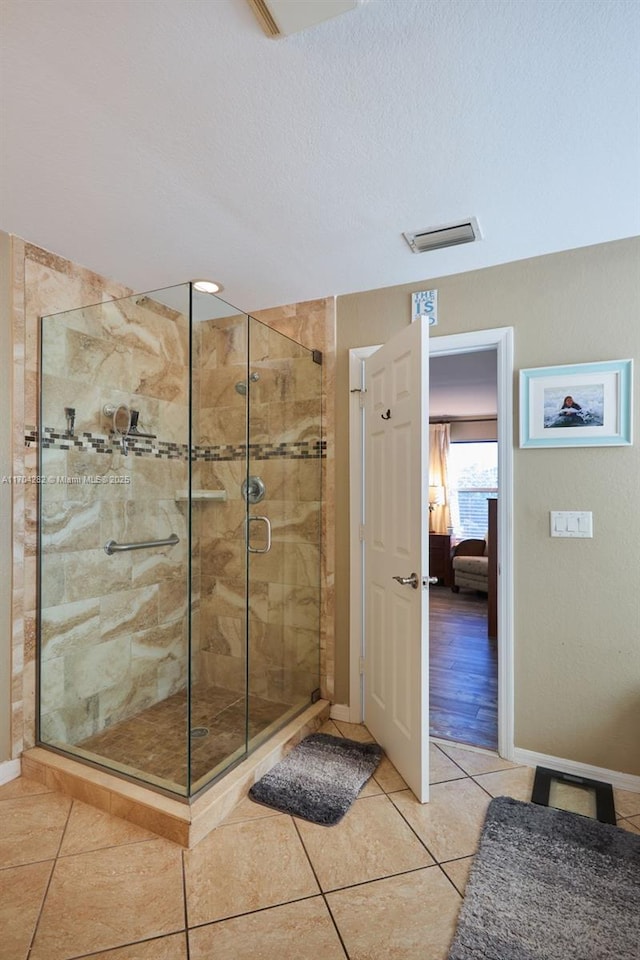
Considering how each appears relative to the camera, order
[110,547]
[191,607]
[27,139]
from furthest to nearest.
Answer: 1. [110,547]
2. [191,607]
3. [27,139]

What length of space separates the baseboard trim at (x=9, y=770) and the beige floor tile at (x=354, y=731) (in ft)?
5.11

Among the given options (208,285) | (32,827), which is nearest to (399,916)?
(32,827)

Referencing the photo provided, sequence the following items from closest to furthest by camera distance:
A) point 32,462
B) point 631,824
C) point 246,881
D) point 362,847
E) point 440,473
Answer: point 246,881
point 362,847
point 631,824
point 32,462
point 440,473

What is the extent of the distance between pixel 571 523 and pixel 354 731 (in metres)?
1.58

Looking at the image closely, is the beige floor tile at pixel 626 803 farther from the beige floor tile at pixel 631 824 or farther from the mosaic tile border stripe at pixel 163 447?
the mosaic tile border stripe at pixel 163 447

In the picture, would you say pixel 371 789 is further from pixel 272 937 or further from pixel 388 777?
pixel 272 937

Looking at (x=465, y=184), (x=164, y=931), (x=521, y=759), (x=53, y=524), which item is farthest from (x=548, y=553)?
(x=53, y=524)

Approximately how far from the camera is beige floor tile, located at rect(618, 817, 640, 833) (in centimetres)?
191

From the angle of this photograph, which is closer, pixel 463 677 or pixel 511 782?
pixel 511 782

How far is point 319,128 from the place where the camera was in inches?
60.8

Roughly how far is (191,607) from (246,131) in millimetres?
1795

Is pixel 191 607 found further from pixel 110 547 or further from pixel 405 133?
pixel 405 133

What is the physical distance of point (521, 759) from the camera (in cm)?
238

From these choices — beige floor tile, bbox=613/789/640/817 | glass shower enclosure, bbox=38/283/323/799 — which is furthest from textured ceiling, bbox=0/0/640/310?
beige floor tile, bbox=613/789/640/817
